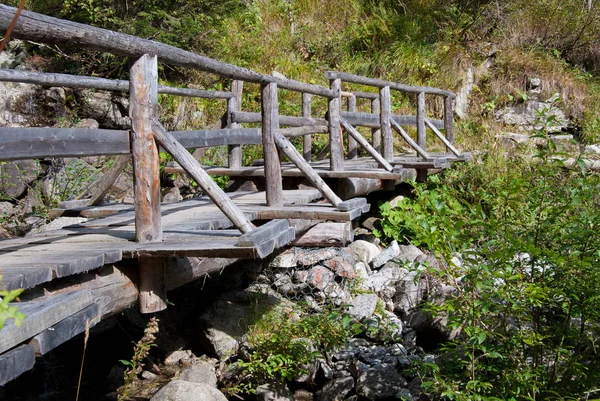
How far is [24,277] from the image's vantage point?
11.0ft

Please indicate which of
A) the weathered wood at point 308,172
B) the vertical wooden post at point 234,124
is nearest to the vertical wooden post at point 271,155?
the weathered wood at point 308,172

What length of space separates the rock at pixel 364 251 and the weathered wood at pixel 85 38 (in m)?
4.23

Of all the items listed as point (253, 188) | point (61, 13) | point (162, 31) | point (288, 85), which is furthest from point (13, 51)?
point (288, 85)

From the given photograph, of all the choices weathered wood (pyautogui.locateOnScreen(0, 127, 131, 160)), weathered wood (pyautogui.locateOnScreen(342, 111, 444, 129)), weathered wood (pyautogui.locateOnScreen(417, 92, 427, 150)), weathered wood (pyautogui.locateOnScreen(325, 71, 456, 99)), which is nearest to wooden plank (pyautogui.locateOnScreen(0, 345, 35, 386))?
weathered wood (pyautogui.locateOnScreen(0, 127, 131, 160))

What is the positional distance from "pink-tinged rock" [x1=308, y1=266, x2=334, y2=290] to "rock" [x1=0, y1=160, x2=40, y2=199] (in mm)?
4196

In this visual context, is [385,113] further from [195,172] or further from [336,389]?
[195,172]

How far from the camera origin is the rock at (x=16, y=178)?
31.3ft

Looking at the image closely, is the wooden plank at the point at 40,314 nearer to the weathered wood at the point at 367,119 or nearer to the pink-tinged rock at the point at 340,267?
the pink-tinged rock at the point at 340,267

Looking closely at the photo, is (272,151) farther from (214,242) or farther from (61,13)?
(61,13)

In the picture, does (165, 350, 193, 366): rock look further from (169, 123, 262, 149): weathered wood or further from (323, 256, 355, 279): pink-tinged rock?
(169, 123, 262, 149): weathered wood

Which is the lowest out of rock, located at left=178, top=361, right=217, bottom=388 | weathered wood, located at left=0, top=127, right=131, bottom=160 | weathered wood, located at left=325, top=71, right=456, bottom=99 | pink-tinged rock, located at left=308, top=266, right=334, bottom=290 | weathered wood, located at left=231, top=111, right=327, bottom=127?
rock, located at left=178, top=361, right=217, bottom=388

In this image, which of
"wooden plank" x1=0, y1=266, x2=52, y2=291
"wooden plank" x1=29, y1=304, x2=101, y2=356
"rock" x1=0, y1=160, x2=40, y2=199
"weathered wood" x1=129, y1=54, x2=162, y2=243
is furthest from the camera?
"rock" x1=0, y1=160, x2=40, y2=199

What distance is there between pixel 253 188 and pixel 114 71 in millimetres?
5104

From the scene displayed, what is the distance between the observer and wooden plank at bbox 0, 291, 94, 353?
2.76 meters
